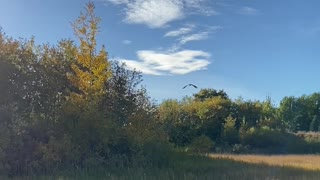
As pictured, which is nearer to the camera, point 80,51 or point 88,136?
point 88,136

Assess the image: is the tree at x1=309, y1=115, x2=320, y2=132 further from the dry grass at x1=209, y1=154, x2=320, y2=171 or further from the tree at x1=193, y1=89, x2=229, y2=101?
the dry grass at x1=209, y1=154, x2=320, y2=171

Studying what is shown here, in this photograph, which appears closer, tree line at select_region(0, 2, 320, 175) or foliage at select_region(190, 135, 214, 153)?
tree line at select_region(0, 2, 320, 175)

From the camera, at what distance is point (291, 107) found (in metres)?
85.6

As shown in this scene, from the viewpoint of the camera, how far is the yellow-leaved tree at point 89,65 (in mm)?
23500

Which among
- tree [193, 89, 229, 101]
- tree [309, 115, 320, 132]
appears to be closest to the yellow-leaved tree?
tree [193, 89, 229, 101]

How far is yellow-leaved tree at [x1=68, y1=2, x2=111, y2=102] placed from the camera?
77.1 ft

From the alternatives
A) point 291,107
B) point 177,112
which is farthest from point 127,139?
point 291,107

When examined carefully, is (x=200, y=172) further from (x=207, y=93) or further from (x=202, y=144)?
(x=207, y=93)

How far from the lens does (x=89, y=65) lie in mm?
24078

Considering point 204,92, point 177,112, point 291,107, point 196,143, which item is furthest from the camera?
point 291,107

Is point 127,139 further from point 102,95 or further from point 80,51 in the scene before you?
point 80,51

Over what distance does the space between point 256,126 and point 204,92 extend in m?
15.0

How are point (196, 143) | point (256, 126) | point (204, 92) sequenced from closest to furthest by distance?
point (196, 143)
point (256, 126)
point (204, 92)

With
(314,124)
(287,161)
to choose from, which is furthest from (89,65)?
(314,124)
